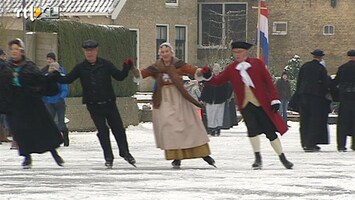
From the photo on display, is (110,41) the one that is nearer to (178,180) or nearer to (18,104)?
(18,104)

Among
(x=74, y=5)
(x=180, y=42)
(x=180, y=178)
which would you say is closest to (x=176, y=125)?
(x=180, y=178)

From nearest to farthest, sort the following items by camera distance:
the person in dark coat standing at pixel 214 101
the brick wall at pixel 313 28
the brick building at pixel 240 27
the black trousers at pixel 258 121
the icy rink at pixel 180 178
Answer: the icy rink at pixel 180 178
the black trousers at pixel 258 121
the person in dark coat standing at pixel 214 101
the brick building at pixel 240 27
the brick wall at pixel 313 28

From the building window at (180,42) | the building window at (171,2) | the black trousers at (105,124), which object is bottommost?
the building window at (180,42)

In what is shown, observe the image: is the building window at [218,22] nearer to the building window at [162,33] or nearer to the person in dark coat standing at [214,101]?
the building window at [162,33]

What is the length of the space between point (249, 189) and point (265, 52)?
3167 centimetres

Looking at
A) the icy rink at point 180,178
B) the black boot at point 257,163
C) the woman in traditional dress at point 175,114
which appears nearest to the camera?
the icy rink at point 180,178

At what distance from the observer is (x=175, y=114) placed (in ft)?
53.9

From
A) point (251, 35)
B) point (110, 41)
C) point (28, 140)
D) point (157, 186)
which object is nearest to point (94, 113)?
point (28, 140)

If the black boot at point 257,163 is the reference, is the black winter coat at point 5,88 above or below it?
above

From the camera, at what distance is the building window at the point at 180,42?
54.8 metres

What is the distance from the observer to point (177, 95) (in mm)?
16484

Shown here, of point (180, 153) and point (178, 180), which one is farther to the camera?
point (180, 153)

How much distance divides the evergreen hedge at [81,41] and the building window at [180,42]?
23.0m

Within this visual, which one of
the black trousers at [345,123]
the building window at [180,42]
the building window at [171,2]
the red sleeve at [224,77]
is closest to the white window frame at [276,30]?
the building window at [180,42]
